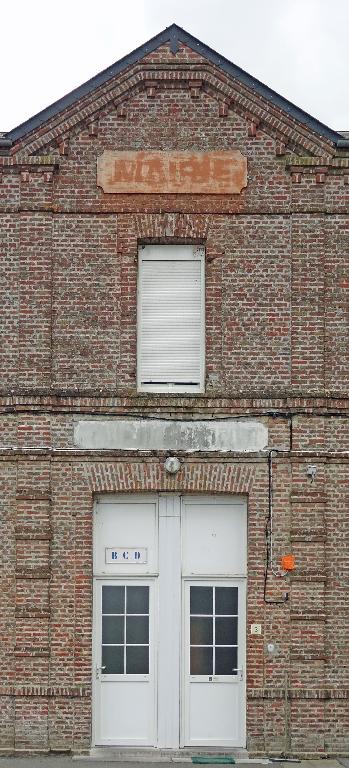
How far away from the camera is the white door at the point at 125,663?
15492 mm

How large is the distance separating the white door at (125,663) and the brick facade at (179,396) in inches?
11.4

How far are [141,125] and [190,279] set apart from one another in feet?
6.71

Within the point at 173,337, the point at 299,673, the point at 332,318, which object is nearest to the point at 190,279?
the point at 173,337

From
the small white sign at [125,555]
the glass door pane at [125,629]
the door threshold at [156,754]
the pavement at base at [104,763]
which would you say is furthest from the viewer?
the small white sign at [125,555]

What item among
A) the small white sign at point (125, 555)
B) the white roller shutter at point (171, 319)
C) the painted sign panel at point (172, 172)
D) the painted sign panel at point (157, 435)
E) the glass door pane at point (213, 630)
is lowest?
the glass door pane at point (213, 630)

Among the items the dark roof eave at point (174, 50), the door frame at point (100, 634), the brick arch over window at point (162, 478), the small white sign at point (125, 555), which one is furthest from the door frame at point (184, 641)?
the dark roof eave at point (174, 50)

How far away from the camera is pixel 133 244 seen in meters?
15.6

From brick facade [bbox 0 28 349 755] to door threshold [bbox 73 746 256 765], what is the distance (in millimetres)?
174

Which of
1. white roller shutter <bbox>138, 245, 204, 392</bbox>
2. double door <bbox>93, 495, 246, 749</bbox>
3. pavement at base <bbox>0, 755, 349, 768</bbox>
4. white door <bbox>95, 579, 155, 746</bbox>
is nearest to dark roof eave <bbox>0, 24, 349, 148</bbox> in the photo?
white roller shutter <bbox>138, 245, 204, 392</bbox>

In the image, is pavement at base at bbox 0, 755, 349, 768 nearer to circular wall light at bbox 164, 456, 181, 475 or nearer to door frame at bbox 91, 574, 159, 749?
door frame at bbox 91, 574, 159, 749

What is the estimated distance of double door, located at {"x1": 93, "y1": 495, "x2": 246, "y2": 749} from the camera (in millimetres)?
15492

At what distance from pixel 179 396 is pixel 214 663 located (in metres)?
3.37

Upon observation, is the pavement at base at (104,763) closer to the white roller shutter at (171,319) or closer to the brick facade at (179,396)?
the brick facade at (179,396)

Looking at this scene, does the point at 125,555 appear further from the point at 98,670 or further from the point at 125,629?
the point at 98,670
